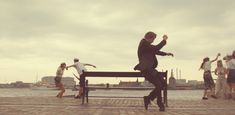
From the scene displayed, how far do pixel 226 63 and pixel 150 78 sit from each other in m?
8.00

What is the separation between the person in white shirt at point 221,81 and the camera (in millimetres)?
18734

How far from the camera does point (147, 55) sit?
10695 mm

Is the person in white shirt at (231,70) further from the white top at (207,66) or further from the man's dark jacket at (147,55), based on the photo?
the man's dark jacket at (147,55)

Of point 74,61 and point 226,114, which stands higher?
point 74,61

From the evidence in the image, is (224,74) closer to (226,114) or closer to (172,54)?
(172,54)

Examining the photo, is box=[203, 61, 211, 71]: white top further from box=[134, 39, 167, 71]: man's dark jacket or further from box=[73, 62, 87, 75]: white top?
box=[134, 39, 167, 71]: man's dark jacket

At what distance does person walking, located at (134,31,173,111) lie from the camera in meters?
10.6

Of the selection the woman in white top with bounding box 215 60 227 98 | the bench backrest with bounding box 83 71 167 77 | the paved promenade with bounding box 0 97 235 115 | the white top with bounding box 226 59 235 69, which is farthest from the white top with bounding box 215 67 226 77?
the bench backrest with bounding box 83 71 167 77

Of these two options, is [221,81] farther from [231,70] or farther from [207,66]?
[231,70]

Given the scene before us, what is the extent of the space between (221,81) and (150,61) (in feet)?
30.3

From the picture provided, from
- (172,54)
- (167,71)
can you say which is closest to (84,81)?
(167,71)

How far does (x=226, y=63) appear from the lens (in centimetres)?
1788

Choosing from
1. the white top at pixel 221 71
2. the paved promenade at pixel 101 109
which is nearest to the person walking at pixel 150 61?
the paved promenade at pixel 101 109

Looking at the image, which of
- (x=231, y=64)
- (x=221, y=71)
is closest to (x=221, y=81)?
(x=221, y=71)
